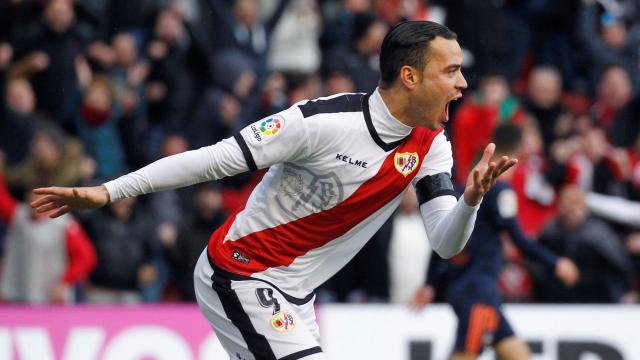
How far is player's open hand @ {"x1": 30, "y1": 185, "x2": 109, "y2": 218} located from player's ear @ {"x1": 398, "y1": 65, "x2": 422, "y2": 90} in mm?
1448

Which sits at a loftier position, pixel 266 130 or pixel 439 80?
pixel 266 130

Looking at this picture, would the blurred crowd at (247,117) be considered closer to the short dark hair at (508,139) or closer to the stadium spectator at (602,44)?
the stadium spectator at (602,44)

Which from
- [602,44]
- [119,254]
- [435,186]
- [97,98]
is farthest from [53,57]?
[435,186]

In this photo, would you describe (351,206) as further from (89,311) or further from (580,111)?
(580,111)

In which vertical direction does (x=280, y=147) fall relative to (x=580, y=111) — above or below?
above

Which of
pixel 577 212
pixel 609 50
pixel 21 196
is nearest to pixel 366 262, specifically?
pixel 577 212

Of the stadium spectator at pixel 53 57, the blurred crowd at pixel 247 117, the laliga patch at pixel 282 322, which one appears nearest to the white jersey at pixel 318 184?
the laliga patch at pixel 282 322

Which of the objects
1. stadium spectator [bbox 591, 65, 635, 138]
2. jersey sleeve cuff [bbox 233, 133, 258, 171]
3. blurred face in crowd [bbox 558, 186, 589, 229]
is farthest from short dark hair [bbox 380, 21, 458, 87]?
stadium spectator [bbox 591, 65, 635, 138]

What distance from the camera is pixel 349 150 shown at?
6062mm

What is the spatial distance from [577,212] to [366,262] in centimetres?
199

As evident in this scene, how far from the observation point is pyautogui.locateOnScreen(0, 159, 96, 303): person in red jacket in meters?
11.5

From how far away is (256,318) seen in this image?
616cm

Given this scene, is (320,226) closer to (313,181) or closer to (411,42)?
(313,181)

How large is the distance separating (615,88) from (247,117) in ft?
12.9
